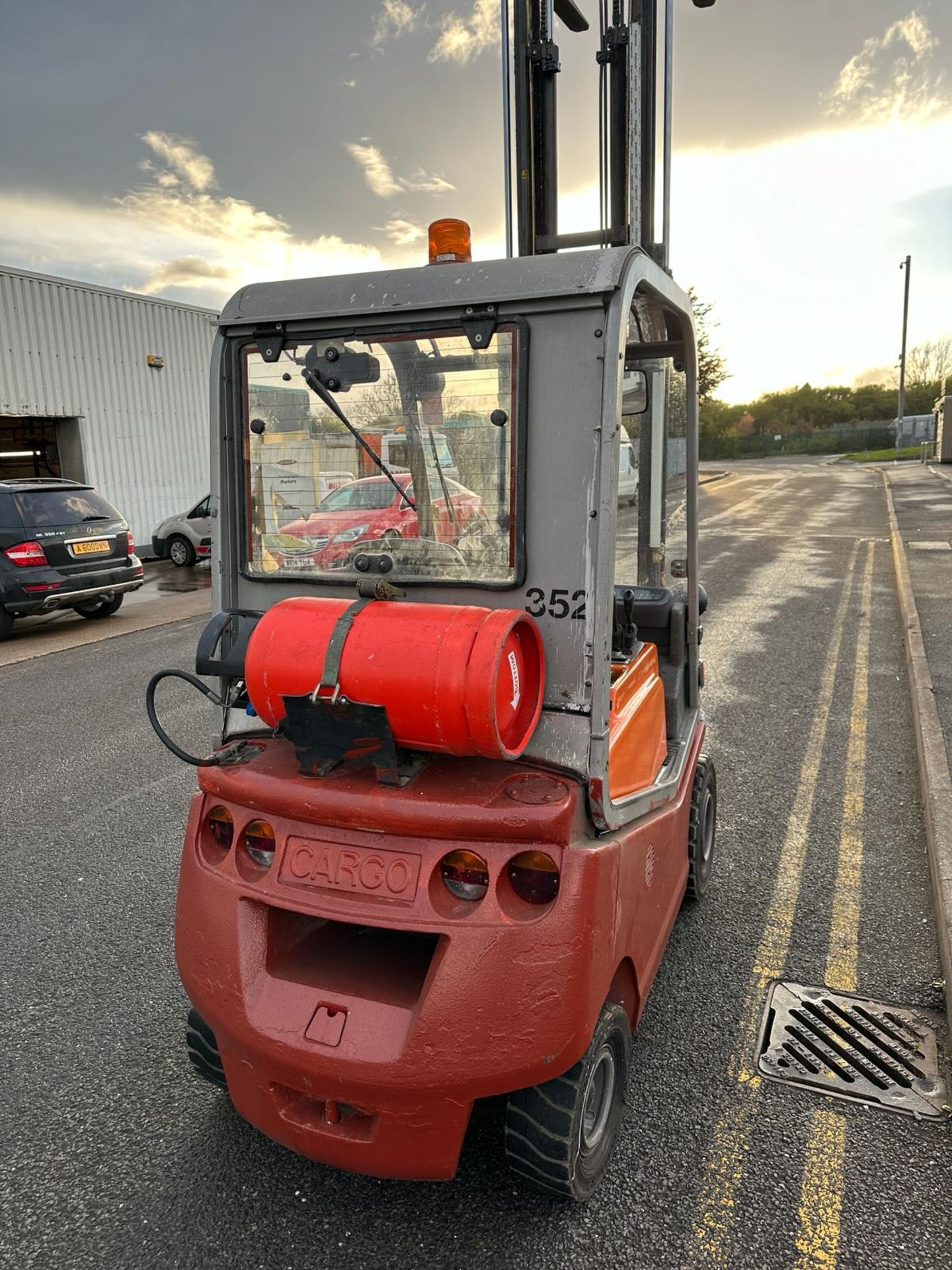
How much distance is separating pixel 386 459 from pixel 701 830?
91.4 inches

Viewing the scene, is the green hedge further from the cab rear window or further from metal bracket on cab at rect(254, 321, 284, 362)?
metal bracket on cab at rect(254, 321, 284, 362)

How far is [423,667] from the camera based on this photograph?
2.13 metres

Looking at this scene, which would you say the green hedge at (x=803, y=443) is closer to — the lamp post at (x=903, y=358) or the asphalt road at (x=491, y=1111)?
the lamp post at (x=903, y=358)

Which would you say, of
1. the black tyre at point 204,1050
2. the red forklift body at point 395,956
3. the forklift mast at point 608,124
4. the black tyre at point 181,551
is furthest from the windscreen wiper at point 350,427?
the black tyre at point 181,551

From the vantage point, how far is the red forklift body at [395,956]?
211 centimetres

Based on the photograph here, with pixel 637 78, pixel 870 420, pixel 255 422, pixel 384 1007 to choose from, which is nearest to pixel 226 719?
pixel 255 422

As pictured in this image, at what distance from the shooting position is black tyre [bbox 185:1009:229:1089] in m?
2.64

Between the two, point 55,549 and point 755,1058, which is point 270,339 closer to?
point 755,1058

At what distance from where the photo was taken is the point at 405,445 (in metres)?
2.60

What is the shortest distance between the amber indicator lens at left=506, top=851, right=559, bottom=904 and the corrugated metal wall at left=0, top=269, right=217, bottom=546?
1704cm

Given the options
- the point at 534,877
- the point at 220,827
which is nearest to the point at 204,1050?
the point at 220,827

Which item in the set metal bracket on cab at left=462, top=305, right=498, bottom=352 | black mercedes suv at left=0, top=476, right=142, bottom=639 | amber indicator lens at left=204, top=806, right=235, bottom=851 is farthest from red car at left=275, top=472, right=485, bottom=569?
black mercedes suv at left=0, top=476, right=142, bottom=639

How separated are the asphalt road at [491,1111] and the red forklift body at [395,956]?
362 millimetres

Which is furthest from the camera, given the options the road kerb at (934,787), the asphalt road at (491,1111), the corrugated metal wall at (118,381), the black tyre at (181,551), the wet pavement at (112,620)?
the black tyre at (181,551)
